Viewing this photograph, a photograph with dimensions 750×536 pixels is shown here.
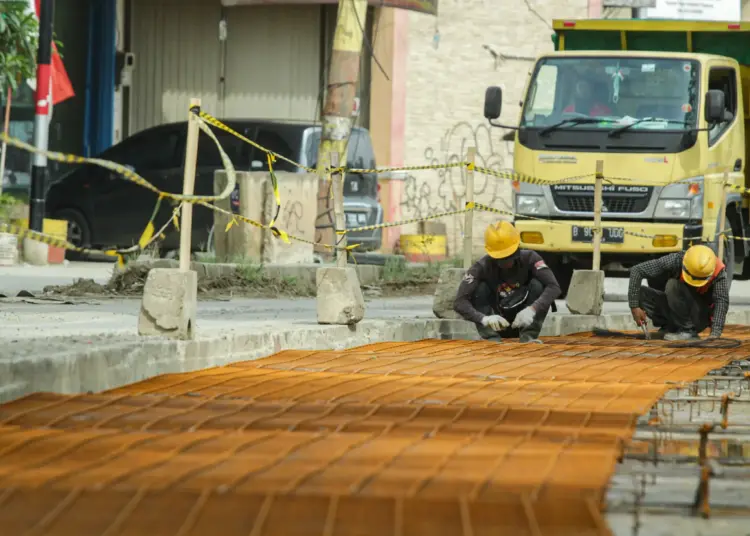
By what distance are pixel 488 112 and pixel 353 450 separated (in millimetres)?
11343

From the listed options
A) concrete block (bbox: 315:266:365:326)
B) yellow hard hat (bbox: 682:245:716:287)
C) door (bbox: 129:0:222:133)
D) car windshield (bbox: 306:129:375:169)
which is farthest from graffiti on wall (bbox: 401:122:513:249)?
concrete block (bbox: 315:266:365:326)

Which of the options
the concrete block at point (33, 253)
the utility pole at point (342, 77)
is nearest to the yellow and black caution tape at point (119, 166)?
the utility pole at point (342, 77)

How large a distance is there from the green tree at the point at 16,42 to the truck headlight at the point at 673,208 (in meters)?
9.15

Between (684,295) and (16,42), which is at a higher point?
(16,42)

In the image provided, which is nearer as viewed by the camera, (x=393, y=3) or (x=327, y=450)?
(x=327, y=450)

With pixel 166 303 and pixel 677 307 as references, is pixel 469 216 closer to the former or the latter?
pixel 677 307

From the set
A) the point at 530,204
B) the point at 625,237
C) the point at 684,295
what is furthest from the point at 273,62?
the point at 684,295

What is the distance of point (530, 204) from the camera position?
673 inches

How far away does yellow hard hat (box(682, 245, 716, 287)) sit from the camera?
12.4 meters

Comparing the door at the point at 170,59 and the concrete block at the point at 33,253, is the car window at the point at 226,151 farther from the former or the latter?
the door at the point at 170,59

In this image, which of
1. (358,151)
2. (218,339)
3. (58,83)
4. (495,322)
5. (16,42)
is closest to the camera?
(218,339)

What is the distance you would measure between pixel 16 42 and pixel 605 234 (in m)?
9.17

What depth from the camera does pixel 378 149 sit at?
27.4 m

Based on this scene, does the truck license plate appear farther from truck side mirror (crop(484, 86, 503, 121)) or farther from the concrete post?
the concrete post
